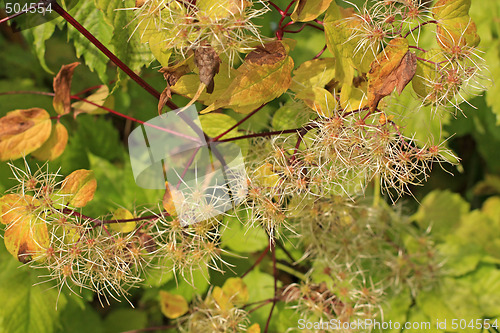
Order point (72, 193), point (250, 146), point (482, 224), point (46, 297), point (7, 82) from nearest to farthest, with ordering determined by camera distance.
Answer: point (72, 193)
point (250, 146)
point (46, 297)
point (7, 82)
point (482, 224)

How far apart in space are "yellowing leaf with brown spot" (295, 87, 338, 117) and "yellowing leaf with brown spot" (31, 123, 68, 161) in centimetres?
53

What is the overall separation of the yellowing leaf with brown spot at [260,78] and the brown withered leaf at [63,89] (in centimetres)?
43

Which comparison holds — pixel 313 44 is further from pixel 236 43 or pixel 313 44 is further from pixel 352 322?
pixel 352 322

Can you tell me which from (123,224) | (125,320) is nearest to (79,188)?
(123,224)

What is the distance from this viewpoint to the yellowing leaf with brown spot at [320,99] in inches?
26.7

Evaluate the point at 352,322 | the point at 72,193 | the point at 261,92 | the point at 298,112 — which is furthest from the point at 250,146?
the point at 352,322

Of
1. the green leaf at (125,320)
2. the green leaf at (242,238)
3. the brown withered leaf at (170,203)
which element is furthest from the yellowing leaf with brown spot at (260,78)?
the green leaf at (125,320)

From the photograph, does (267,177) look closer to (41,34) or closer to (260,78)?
(260,78)

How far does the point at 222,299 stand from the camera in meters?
0.92

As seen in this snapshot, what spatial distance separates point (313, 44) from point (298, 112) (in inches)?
11.9

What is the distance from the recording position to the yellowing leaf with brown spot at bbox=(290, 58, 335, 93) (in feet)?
2.33

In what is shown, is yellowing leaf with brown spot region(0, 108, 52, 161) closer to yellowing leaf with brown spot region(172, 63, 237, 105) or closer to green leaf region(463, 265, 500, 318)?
yellowing leaf with brown spot region(172, 63, 237, 105)

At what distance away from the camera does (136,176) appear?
0.94 meters

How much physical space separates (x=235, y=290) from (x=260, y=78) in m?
0.55
